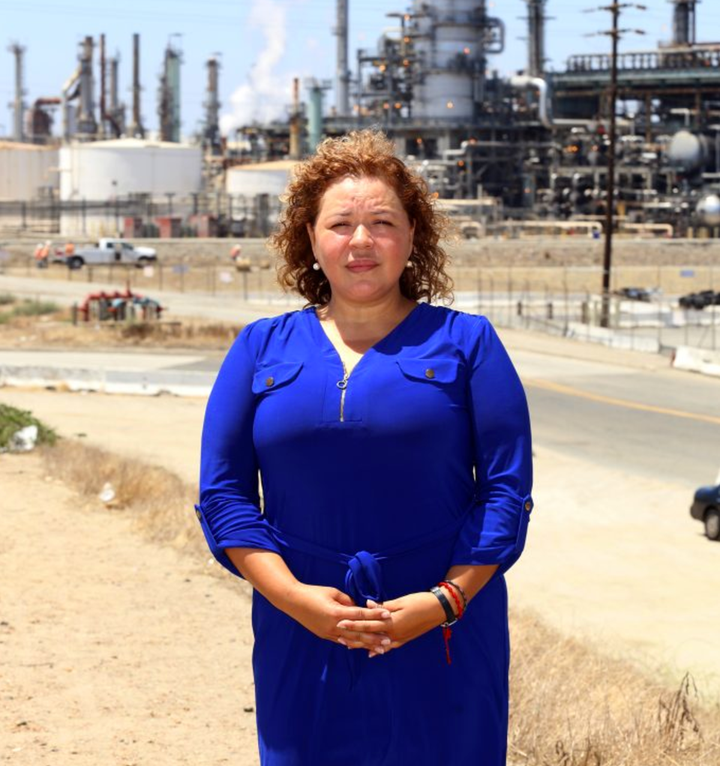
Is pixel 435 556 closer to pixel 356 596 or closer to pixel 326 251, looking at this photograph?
pixel 356 596

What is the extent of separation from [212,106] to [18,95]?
81.2ft

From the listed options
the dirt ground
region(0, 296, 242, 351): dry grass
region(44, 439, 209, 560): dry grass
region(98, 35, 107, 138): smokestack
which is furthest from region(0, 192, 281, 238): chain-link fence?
region(44, 439, 209, 560): dry grass

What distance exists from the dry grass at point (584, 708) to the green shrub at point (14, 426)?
→ 17.0ft

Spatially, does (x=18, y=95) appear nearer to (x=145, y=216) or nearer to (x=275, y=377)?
(x=145, y=216)

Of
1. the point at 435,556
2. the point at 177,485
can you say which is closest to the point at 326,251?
the point at 435,556

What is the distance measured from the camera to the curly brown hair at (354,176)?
13.5ft

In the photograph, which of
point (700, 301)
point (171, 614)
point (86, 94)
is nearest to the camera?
point (171, 614)

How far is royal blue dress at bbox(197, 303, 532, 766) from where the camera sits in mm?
3820

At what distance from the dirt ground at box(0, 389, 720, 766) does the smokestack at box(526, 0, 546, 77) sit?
10144 centimetres

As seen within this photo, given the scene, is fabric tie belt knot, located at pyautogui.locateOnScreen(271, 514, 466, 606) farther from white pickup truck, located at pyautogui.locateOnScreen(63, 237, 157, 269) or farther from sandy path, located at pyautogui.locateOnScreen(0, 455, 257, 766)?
white pickup truck, located at pyautogui.locateOnScreen(63, 237, 157, 269)

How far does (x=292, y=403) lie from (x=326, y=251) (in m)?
0.49

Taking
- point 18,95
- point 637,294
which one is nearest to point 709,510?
point 637,294

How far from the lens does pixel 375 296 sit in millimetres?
4074

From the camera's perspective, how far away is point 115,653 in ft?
25.6
